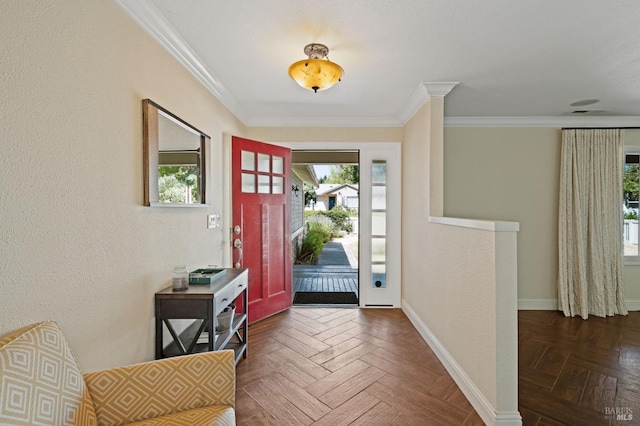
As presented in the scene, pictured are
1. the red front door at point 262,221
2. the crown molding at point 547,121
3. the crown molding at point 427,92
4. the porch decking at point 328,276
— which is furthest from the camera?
the porch decking at point 328,276

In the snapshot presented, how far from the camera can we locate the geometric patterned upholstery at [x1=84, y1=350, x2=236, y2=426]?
110 centimetres

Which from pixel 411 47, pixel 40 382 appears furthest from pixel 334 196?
pixel 40 382

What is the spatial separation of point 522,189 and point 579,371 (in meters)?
2.17

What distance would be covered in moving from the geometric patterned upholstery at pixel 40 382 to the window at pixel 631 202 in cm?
542

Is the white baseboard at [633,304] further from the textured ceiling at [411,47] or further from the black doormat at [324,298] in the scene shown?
the black doormat at [324,298]

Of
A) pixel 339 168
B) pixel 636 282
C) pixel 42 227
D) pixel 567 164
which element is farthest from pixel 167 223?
pixel 339 168

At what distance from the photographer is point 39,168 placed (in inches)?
41.6

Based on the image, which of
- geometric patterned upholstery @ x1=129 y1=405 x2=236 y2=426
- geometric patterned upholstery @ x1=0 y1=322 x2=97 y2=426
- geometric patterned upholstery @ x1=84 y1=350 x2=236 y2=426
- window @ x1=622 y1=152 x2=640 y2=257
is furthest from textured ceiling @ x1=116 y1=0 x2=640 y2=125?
geometric patterned upholstery @ x1=129 y1=405 x2=236 y2=426

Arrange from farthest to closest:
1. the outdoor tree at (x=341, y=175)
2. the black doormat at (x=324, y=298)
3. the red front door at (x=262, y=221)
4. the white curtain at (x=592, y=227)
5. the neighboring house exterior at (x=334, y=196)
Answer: the outdoor tree at (x=341, y=175)
the neighboring house exterior at (x=334, y=196)
the black doormat at (x=324, y=298)
the white curtain at (x=592, y=227)
the red front door at (x=262, y=221)

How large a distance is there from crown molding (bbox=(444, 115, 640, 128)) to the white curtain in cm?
18

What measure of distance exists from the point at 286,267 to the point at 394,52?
2534 mm

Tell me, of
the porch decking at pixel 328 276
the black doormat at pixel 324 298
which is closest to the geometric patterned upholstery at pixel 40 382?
the black doormat at pixel 324 298

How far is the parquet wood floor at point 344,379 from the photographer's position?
5.67ft

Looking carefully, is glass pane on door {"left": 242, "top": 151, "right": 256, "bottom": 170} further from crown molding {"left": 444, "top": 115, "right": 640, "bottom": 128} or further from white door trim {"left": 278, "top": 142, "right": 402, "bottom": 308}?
crown molding {"left": 444, "top": 115, "right": 640, "bottom": 128}
